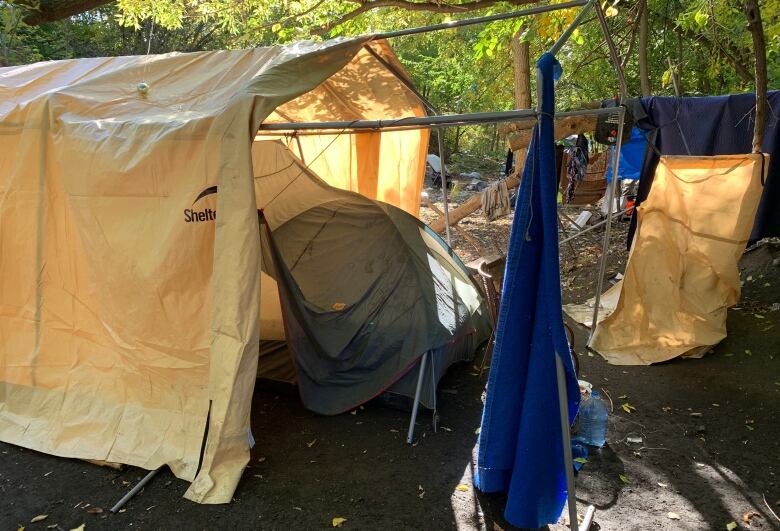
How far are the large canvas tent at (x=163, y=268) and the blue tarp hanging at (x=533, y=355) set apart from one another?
4.29 ft

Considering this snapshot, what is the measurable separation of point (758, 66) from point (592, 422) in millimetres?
3493

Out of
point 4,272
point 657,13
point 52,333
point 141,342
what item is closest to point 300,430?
point 141,342

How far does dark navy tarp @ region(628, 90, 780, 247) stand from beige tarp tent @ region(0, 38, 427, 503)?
373cm

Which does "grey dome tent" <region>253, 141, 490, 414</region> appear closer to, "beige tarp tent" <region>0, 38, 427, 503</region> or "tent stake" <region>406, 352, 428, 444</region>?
"tent stake" <region>406, 352, 428, 444</region>

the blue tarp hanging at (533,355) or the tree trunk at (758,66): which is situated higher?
the tree trunk at (758,66)

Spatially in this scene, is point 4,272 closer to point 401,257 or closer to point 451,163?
point 401,257

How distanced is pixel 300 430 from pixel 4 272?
242 centimetres

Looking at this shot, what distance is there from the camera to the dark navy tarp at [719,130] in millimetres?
5586

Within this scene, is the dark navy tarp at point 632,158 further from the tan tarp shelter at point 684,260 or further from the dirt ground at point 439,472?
the dirt ground at point 439,472

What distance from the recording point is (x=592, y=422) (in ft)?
12.7

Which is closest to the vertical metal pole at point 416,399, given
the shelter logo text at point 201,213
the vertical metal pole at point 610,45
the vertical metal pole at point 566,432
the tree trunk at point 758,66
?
the vertical metal pole at point 566,432

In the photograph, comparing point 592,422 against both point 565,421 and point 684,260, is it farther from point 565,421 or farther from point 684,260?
point 684,260

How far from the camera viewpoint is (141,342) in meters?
3.77

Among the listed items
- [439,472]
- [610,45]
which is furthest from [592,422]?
[610,45]
